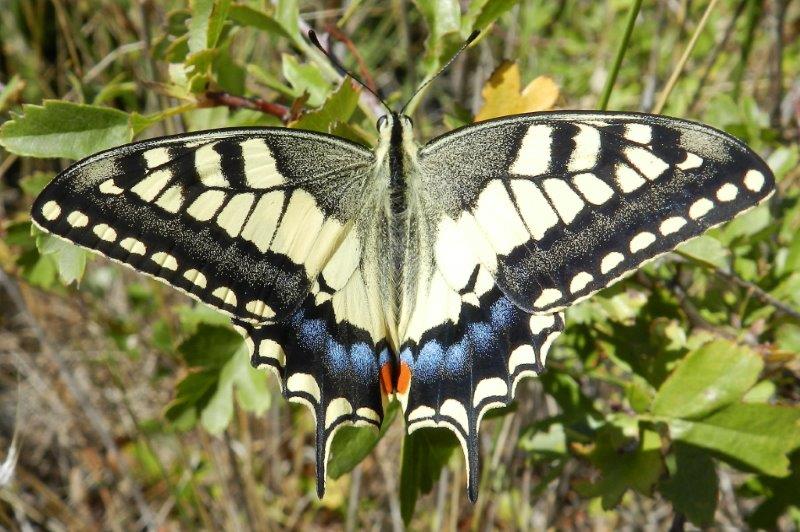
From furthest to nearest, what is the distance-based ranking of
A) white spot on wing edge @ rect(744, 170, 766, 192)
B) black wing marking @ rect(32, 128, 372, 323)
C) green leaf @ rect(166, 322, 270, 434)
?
green leaf @ rect(166, 322, 270, 434) → black wing marking @ rect(32, 128, 372, 323) → white spot on wing edge @ rect(744, 170, 766, 192)

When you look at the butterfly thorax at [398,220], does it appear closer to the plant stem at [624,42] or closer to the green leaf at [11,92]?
the plant stem at [624,42]

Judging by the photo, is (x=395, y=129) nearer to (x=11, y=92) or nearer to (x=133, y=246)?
(x=133, y=246)

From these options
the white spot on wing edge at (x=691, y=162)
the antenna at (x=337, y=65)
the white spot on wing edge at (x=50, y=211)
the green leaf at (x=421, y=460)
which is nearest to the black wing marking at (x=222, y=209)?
the white spot on wing edge at (x=50, y=211)

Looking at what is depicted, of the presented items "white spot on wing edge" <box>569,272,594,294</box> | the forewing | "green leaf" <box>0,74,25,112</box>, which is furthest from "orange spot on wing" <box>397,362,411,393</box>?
"green leaf" <box>0,74,25,112</box>

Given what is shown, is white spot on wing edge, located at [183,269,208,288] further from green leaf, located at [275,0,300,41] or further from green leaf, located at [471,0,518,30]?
green leaf, located at [471,0,518,30]

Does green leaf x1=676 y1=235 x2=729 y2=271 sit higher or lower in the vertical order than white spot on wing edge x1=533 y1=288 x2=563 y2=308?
higher

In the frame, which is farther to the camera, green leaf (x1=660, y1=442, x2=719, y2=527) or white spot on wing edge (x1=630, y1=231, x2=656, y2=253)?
green leaf (x1=660, y1=442, x2=719, y2=527)

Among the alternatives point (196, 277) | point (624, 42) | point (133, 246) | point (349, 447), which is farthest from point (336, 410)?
point (624, 42)
